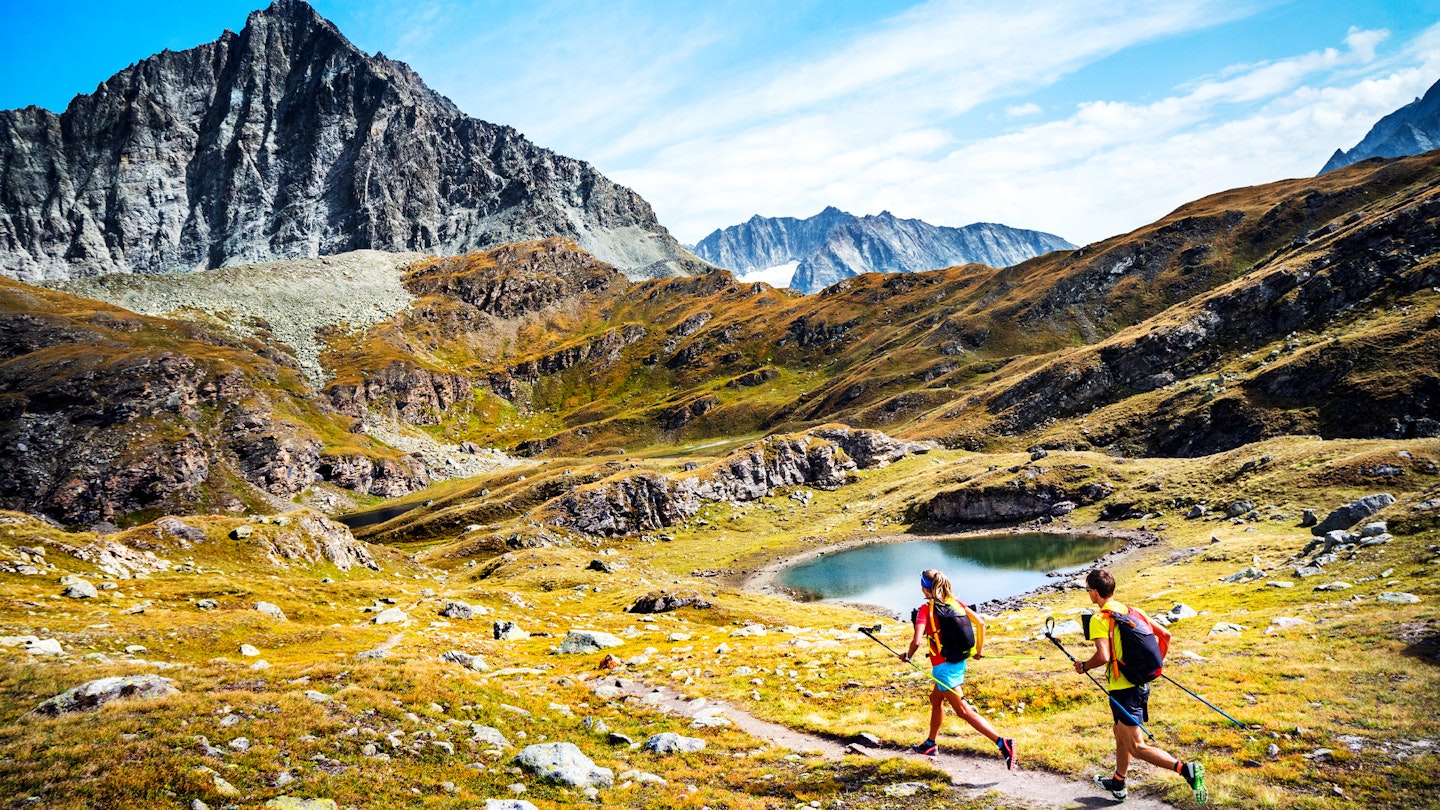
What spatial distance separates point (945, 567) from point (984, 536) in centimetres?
1977

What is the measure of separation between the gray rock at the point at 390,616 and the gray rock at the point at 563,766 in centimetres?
3473

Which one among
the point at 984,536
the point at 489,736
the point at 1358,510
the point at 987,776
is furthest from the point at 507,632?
the point at 984,536

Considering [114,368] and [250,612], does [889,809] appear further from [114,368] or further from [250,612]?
[114,368]

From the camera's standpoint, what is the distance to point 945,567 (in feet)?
288

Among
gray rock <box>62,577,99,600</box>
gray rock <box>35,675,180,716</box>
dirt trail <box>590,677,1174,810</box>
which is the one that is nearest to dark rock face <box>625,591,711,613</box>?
dirt trail <box>590,677,1174,810</box>

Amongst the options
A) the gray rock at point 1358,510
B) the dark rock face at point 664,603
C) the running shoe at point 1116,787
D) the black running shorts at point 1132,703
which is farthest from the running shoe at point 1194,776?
the dark rock face at point 664,603

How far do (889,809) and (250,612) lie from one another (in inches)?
1603

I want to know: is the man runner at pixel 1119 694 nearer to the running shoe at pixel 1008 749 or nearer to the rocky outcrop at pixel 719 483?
the running shoe at pixel 1008 749

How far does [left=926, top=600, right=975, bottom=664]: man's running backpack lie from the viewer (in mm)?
14773

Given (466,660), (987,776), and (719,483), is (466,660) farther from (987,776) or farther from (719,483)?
(719,483)

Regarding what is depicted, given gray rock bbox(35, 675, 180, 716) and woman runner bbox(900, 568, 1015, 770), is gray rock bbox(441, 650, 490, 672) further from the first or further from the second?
woman runner bbox(900, 568, 1015, 770)

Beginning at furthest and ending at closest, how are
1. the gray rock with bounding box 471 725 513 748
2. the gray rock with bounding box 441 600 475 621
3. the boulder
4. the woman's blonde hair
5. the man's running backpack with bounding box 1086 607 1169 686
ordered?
the gray rock with bounding box 441 600 475 621 → the gray rock with bounding box 471 725 513 748 → the woman's blonde hair → the man's running backpack with bounding box 1086 607 1169 686 → the boulder

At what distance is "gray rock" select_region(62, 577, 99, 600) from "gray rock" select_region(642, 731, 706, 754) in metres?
37.0

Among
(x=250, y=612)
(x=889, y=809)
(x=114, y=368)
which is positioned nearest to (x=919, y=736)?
(x=889, y=809)
